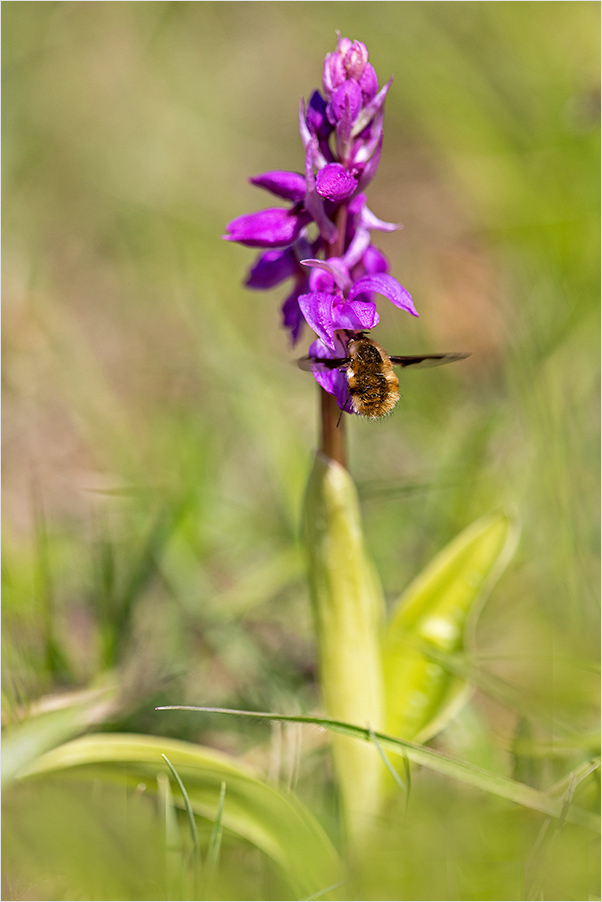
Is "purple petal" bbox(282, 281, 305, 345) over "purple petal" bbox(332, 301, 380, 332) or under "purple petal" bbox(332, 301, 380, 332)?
over

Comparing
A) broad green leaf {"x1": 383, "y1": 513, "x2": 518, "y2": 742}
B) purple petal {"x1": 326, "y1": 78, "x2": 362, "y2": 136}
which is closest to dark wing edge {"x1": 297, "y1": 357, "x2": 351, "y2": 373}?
purple petal {"x1": 326, "y1": 78, "x2": 362, "y2": 136}

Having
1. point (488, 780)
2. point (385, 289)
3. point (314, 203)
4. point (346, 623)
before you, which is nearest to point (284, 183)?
point (314, 203)

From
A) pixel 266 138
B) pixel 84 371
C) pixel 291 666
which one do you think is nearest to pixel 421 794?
pixel 291 666

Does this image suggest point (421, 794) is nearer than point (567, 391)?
Yes

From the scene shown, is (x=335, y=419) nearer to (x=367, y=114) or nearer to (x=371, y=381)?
(x=371, y=381)

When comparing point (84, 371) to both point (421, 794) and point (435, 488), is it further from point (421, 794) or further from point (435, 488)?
→ point (421, 794)

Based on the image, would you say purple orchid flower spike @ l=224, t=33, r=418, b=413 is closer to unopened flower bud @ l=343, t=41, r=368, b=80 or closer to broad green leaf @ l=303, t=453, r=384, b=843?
unopened flower bud @ l=343, t=41, r=368, b=80
